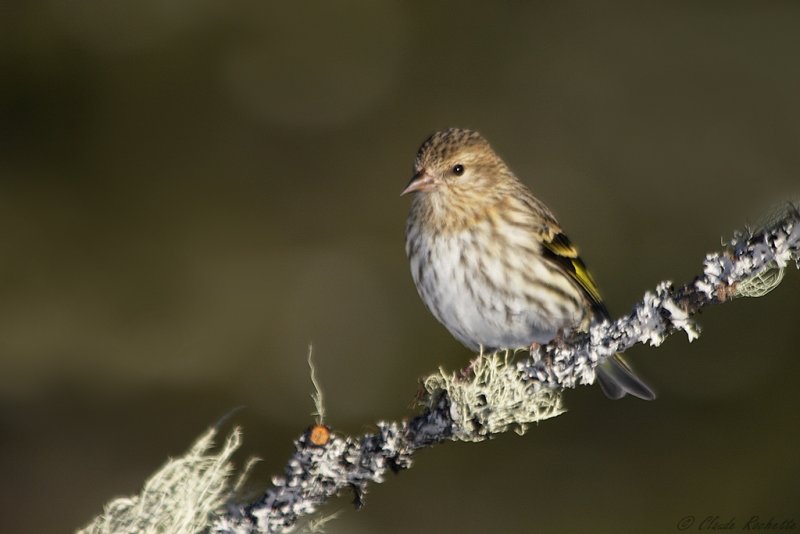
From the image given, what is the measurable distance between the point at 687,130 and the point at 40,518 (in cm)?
435

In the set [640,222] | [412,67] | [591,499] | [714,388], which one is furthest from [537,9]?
[591,499]

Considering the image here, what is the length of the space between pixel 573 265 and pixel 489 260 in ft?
1.57

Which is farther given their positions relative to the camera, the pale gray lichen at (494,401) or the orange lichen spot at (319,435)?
the pale gray lichen at (494,401)

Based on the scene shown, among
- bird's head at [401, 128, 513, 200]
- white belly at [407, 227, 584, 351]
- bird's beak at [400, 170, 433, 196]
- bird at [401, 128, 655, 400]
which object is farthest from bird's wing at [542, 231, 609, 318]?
bird's beak at [400, 170, 433, 196]

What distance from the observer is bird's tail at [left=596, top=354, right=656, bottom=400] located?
5.05m

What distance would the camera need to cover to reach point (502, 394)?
10.1 feet

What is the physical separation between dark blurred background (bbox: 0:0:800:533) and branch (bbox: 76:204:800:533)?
2.76 m

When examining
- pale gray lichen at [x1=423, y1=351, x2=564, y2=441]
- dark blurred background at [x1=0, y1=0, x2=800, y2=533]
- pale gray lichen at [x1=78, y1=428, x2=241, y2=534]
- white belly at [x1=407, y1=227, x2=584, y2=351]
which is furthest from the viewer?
dark blurred background at [x1=0, y1=0, x2=800, y2=533]

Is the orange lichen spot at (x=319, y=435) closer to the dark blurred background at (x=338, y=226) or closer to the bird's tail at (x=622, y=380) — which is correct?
the bird's tail at (x=622, y=380)

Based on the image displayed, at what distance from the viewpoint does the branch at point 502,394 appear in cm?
270

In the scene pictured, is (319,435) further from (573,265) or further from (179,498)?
(573,265)

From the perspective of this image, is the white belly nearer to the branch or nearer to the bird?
the bird

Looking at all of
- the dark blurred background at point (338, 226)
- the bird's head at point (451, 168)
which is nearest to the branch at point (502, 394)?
the bird's head at point (451, 168)

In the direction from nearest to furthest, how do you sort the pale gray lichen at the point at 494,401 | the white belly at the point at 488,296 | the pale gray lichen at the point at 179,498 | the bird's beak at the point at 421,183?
1. the pale gray lichen at the point at 179,498
2. the pale gray lichen at the point at 494,401
3. the white belly at the point at 488,296
4. the bird's beak at the point at 421,183
